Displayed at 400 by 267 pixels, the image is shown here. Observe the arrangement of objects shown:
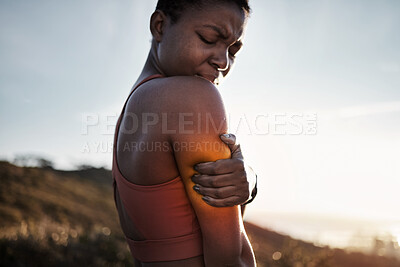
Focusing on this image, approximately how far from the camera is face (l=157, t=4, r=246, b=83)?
5.35ft

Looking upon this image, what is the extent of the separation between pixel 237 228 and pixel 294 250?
6676 millimetres

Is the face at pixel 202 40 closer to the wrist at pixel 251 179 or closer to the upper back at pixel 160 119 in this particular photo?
the upper back at pixel 160 119

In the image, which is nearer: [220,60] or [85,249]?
[220,60]

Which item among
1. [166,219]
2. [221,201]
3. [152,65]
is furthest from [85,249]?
[221,201]

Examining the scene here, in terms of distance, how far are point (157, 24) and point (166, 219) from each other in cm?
107

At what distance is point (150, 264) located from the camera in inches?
62.6

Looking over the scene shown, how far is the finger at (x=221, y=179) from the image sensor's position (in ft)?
4.33

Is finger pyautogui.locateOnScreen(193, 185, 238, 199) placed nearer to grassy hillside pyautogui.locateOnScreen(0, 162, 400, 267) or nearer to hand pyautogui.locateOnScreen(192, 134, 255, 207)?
hand pyautogui.locateOnScreen(192, 134, 255, 207)

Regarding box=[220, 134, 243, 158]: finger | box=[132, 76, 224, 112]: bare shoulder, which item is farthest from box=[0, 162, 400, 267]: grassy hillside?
box=[132, 76, 224, 112]: bare shoulder

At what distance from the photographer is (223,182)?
1319 millimetres

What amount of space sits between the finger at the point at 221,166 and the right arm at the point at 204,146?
1.6 inches

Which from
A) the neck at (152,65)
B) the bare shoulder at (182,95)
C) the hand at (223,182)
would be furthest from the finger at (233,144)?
the neck at (152,65)

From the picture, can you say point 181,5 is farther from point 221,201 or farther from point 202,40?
point 221,201

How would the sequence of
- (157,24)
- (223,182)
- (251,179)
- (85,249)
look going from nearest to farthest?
(223,182), (251,179), (157,24), (85,249)
